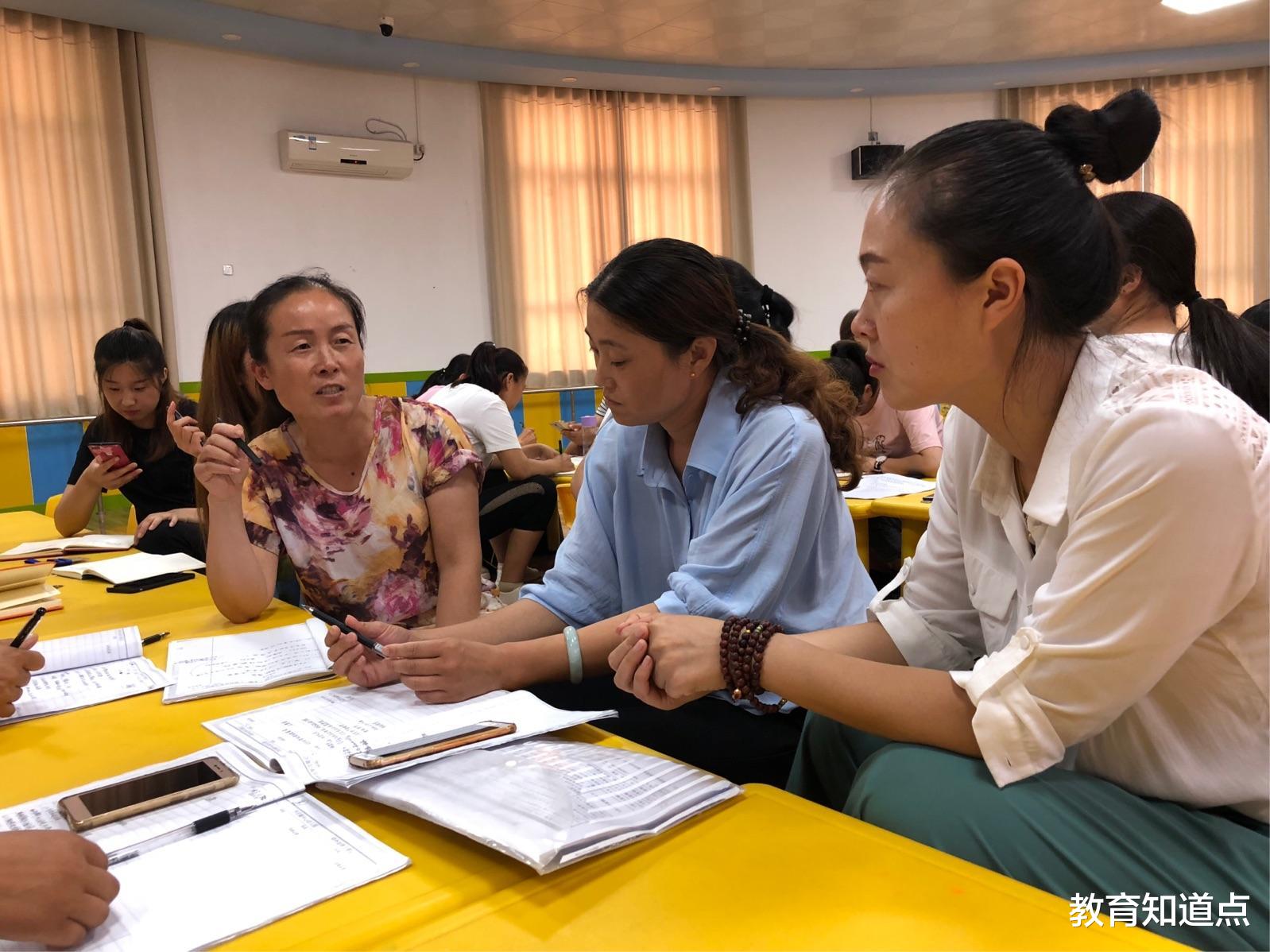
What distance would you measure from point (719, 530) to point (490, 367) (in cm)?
364

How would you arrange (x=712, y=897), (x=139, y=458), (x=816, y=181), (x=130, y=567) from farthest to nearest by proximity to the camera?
(x=816, y=181) → (x=139, y=458) → (x=130, y=567) → (x=712, y=897)

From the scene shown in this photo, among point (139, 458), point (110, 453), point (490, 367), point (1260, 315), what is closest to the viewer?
point (110, 453)

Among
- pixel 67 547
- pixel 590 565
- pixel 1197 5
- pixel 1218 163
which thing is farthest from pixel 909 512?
pixel 1218 163

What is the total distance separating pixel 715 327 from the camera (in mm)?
1636

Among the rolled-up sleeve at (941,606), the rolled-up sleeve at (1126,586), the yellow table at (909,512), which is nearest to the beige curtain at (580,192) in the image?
the yellow table at (909,512)

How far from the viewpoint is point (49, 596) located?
2.06m

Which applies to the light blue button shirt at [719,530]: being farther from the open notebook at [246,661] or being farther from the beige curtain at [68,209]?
the beige curtain at [68,209]

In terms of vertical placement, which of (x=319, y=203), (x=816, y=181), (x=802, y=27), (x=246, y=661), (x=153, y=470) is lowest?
(x=246, y=661)

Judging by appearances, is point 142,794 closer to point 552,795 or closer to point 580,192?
point 552,795

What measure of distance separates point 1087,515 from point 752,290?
97 cm

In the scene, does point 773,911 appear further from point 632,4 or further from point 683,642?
point 632,4

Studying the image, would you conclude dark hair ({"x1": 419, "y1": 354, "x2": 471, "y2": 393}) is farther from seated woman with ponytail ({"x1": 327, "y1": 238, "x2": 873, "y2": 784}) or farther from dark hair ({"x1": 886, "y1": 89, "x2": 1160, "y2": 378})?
dark hair ({"x1": 886, "y1": 89, "x2": 1160, "y2": 378})

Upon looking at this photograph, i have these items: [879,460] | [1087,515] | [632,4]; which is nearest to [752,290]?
[1087,515]

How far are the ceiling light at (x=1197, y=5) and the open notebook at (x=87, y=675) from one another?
22.8 feet
